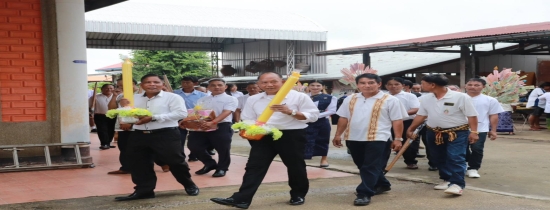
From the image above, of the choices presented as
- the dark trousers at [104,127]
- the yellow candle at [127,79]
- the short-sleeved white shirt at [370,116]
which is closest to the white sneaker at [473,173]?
the short-sleeved white shirt at [370,116]

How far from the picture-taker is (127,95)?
21.8 feet

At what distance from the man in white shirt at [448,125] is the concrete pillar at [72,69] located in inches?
208

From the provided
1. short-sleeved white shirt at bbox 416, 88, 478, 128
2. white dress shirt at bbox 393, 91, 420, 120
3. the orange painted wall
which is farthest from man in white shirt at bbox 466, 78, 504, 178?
the orange painted wall

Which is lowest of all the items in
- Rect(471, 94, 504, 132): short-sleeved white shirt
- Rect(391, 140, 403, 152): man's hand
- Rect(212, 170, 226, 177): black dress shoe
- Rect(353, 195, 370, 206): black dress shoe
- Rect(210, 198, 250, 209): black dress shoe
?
Rect(212, 170, 226, 177): black dress shoe

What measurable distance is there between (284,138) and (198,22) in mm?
25779

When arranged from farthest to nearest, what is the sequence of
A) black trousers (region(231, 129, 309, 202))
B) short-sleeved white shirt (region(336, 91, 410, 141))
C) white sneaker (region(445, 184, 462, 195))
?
white sneaker (region(445, 184, 462, 195)), short-sleeved white shirt (region(336, 91, 410, 141)), black trousers (region(231, 129, 309, 202))

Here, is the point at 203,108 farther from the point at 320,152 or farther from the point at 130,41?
the point at 130,41

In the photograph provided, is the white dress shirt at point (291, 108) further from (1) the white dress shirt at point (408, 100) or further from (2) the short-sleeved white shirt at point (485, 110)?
(1) the white dress shirt at point (408, 100)

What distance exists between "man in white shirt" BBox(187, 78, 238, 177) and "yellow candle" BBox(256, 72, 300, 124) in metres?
2.92

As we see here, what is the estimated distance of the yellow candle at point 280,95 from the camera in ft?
20.8

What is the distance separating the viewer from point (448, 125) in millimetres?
7727

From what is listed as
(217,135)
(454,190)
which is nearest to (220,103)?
(217,135)

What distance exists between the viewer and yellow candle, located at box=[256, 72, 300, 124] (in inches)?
A: 249

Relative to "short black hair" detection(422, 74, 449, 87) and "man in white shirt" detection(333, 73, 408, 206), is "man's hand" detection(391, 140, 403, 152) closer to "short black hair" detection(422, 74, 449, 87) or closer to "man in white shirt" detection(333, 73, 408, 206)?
"man in white shirt" detection(333, 73, 408, 206)
